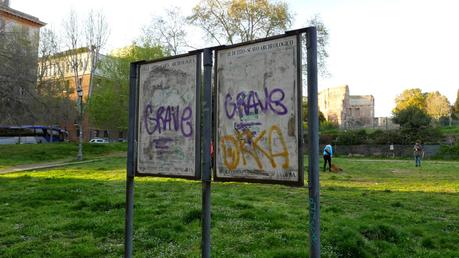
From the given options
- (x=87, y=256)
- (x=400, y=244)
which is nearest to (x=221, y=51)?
(x=87, y=256)

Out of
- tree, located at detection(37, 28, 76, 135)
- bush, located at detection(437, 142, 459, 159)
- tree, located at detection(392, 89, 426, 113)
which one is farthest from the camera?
tree, located at detection(392, 89, 426, 113)

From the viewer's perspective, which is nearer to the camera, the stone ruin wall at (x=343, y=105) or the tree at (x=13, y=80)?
the tree at (x=13, y=80)

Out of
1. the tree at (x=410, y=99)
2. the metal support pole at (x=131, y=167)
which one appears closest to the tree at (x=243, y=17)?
the metal support pole at (x=131, y=167)

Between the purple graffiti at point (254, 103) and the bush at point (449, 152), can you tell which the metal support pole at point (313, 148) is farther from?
the bush at point (449, 152)

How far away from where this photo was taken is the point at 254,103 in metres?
3.81

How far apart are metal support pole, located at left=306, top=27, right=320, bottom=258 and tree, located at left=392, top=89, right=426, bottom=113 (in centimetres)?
8575

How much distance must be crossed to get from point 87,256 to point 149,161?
7.80 feet

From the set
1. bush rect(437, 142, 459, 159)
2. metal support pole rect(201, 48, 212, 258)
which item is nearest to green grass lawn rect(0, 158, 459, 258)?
metal support pole rect(201, 48, 212, 258)

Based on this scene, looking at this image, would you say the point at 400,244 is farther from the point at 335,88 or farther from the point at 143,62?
the point at 335,88

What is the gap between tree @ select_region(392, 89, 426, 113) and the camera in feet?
274

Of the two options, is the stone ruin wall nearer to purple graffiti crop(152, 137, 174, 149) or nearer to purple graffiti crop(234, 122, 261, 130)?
purple graffiti crop(152, 137, 174, 149)

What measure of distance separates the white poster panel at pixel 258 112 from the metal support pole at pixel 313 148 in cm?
14

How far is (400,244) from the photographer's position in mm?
6734

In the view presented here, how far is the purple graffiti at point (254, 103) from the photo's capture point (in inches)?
144
